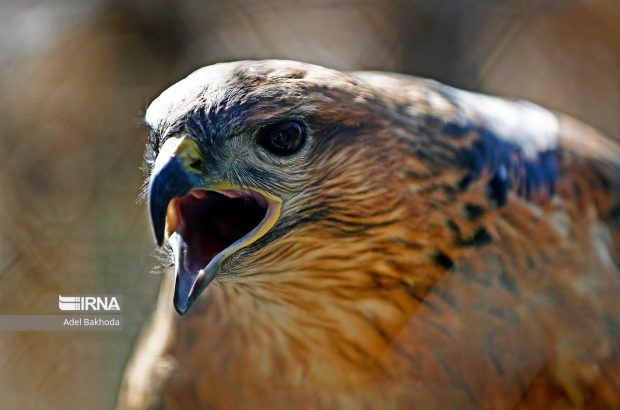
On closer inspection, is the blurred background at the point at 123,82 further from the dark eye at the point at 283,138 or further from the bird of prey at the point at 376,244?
the dark eye at the point at 283,138

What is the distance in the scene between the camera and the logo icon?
1684mm

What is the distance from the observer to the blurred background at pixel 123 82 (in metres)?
1.49

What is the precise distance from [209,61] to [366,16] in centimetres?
35

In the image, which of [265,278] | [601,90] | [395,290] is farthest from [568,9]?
[265,278]

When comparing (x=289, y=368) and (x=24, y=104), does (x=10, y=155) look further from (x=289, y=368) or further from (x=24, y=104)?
(x=289, y=368)

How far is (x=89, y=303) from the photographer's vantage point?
1.69 meters

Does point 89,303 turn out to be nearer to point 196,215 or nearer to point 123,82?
point 123,82

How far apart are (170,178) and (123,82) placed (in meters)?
0.81

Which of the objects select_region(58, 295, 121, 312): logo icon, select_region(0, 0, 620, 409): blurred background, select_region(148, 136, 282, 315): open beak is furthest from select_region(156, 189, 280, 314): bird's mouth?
select_region(58, 295, 121, 312): logo icon

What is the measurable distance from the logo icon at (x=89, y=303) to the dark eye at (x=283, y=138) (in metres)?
0.70

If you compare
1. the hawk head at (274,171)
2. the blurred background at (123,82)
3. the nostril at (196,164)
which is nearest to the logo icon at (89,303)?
the blurred background at (123,82)

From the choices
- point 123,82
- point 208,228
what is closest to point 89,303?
point 123,82

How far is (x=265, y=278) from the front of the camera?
1.26 m

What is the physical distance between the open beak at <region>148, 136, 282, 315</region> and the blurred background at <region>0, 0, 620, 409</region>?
0.45 meters
